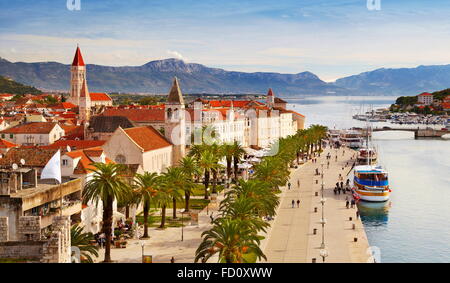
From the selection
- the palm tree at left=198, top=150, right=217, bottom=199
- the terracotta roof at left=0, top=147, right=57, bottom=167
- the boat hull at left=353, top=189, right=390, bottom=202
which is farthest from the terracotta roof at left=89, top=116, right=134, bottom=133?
the boat hull at left=353, top=189, right=390, bottom=202

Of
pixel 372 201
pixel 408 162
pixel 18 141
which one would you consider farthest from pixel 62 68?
pixel 372 201

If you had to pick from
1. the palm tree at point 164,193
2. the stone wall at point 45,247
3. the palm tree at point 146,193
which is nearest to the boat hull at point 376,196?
the palm tree at point 164,193

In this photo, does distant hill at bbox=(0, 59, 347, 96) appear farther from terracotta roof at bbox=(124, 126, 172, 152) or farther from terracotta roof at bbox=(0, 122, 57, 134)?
terracotta roof at bbox=(0, 122, 57, 134)

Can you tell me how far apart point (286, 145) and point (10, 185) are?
56.5 metres

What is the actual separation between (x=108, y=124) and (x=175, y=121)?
695 inches

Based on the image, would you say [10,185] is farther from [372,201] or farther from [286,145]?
[286,145]

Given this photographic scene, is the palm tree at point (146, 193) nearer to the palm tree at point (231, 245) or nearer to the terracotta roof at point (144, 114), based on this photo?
the palm tree at point (231, 245)

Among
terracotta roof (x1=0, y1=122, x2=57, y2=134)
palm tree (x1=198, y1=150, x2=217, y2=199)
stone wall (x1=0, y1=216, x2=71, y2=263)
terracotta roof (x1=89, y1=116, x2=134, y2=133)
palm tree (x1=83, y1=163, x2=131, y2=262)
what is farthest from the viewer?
terracotta roof (x1=0, y1=122, x2=57, y2=134)

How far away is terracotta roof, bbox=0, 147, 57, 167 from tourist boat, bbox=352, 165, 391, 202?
3683 cm

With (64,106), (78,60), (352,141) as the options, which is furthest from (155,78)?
(64,106)

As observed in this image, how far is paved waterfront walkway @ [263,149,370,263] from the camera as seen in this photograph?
121 ft

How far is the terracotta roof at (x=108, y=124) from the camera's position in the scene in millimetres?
84938

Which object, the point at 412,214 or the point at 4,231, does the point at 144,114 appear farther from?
the point at 4,231
